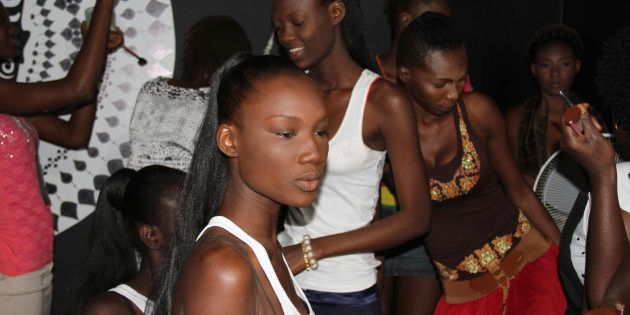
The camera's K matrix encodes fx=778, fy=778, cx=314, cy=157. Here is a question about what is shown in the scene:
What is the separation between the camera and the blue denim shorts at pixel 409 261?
3.20 m

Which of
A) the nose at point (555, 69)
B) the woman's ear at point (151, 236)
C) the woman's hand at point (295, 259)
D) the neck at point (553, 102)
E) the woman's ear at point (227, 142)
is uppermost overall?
the woman's ear at point (227, 142)

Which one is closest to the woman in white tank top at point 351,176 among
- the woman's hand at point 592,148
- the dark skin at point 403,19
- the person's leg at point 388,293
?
the woman's hand at point 592,148

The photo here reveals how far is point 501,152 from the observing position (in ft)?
9.01

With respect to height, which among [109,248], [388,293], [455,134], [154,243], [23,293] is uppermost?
[455,134]

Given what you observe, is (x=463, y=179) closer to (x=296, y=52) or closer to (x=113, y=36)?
(x=296, y=52)

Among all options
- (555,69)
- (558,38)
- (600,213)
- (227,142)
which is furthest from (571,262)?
(558,38)

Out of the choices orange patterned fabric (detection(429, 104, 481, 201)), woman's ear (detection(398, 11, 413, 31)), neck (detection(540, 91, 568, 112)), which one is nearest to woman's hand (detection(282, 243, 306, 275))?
orange patterned fabric (detection(429, 104, 481, 201))

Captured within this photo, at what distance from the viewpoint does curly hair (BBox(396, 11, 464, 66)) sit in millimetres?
2625

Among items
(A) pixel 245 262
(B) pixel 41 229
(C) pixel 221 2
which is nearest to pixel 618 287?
(A) pixel 245 262

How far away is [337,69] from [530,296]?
3.13 ft

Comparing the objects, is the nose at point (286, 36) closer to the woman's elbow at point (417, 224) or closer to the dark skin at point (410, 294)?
the woman's elbow at point (417, 224)

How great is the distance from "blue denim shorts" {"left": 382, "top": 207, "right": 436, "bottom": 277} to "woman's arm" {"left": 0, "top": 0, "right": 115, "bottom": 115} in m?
1.28

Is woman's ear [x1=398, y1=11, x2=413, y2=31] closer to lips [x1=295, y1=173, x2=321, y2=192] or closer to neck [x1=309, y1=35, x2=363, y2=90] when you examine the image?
neck [x1=309, y1=35, x2=363, y2=90]

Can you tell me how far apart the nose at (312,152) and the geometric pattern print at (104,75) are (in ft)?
8.39
